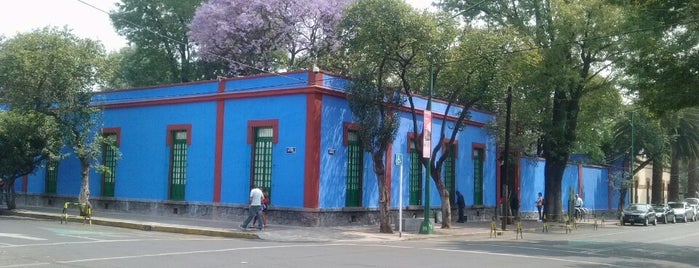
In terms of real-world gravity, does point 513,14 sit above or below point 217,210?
above

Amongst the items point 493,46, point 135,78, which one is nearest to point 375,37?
point 493,46

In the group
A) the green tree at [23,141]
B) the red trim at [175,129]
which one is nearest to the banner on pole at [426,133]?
the red trim at [175,129]

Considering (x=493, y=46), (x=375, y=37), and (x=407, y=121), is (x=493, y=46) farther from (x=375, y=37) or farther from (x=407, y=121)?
(x=407, y=121)

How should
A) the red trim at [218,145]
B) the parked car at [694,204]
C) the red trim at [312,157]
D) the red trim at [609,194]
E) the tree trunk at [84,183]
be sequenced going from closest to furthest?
1. the red trim at [312,157]
2. the red trim at [218,145]
3. the tree trunk at [84,183]
4. the parked car at [694,204]
5. the red trim at [609,194]

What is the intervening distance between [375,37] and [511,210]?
16.7m

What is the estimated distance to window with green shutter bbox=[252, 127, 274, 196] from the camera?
24.9 m

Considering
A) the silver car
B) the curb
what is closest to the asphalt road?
the curb

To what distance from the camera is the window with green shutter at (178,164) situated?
2734 cm

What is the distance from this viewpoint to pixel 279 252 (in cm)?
1539

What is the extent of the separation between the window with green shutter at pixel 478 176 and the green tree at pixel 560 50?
3.55 meters

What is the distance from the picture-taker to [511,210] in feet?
112

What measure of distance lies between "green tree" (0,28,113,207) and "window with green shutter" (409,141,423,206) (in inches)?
539

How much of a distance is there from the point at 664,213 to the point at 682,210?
13.4ft

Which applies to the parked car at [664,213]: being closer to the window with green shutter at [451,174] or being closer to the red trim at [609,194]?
the red trim at [609,194]
